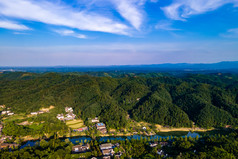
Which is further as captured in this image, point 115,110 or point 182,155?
point 115,110

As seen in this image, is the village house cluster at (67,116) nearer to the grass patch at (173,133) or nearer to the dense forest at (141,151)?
the dense forest at (141,151)

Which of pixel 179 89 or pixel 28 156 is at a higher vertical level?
pixel 179 89

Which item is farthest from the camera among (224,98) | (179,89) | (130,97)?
(179,89)

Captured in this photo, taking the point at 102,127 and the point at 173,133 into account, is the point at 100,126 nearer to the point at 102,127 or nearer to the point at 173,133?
the point at 102,127

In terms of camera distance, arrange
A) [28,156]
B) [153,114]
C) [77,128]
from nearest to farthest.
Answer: [28,156], [77,128], [153,114]

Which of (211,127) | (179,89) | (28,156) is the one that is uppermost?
(179,89)

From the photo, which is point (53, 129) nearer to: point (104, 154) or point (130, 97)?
point (104, 154)

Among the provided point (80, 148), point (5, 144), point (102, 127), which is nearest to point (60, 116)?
point (102, 127)

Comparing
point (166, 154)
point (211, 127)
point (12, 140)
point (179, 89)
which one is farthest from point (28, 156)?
point (179, 89)

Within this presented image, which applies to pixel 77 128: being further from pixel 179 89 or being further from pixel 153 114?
pixel 179 89
